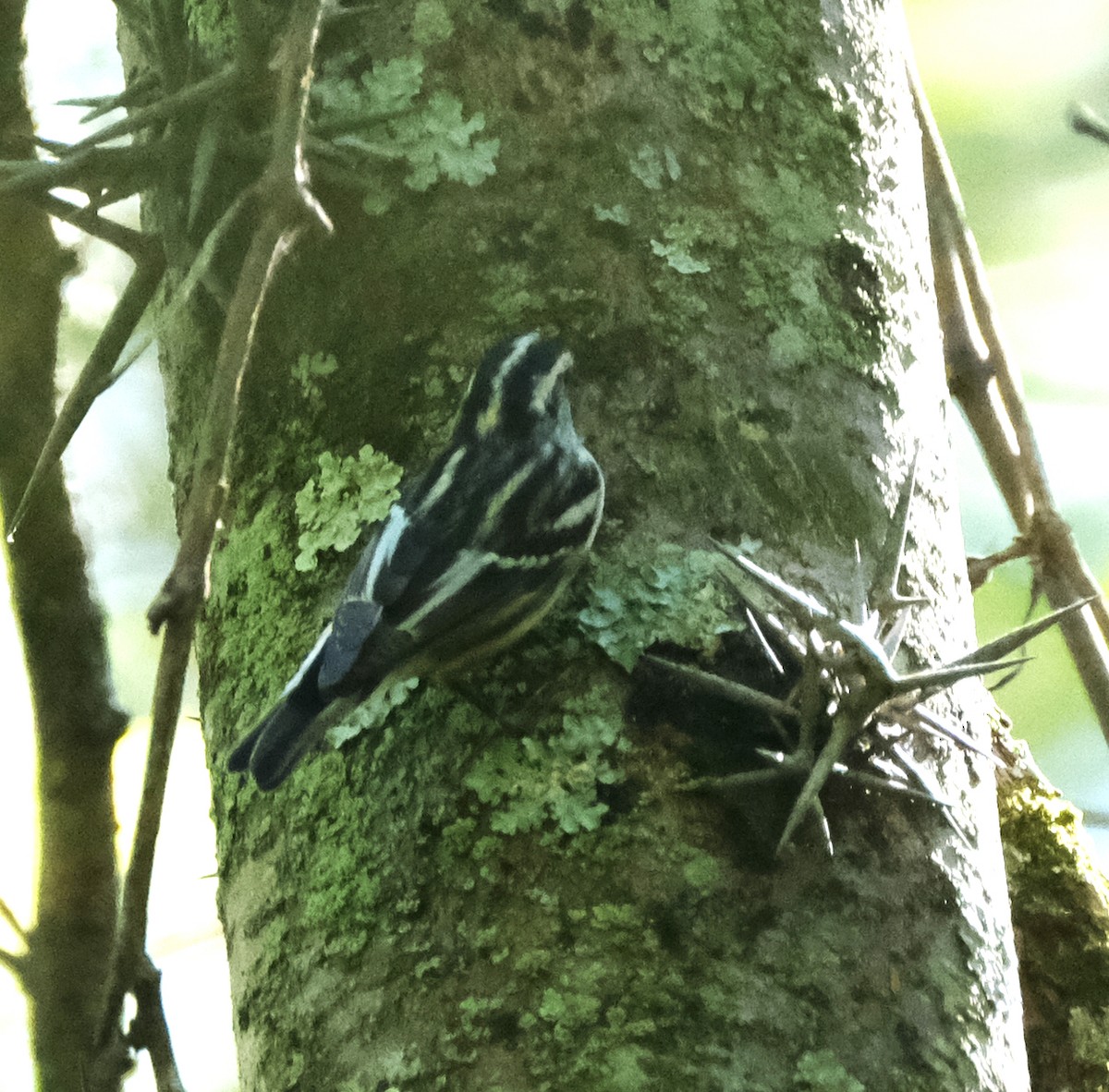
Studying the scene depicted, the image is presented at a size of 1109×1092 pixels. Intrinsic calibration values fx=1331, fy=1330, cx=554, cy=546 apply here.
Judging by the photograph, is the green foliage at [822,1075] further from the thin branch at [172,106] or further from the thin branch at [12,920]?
the thin branch at [172,106]

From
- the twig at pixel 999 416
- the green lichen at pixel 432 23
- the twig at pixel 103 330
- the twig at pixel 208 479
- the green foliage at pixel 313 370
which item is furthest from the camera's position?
the twig at pixel 999 416

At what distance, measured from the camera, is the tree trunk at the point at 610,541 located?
140 cm

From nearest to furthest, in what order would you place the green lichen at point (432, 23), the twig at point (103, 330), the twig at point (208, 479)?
the twig at point (208, 479) < the twig at point (103, 330) < the green lichen at point (432, 23)

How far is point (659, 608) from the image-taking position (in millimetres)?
1615

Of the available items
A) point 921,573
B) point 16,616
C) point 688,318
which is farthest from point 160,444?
point 921,573

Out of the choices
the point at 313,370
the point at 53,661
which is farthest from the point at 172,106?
the point at 53,661

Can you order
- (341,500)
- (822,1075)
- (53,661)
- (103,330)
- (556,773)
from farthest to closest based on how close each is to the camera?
(53,661) < (341,500) < (103,330) < (556,773) < (822,1075)

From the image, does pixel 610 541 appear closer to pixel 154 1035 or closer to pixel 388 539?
pixel 388 539

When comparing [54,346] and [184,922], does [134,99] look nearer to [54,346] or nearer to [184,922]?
[54,346]

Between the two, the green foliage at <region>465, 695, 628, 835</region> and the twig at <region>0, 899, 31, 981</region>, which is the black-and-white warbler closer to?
the green foliage at <region>465, 695, 628, 835</region>

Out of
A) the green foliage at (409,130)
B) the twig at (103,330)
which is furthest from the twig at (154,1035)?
the green foliage at (409,130)

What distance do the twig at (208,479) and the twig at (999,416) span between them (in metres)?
1.59

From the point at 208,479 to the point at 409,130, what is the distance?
2.87ft

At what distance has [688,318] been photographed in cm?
182
